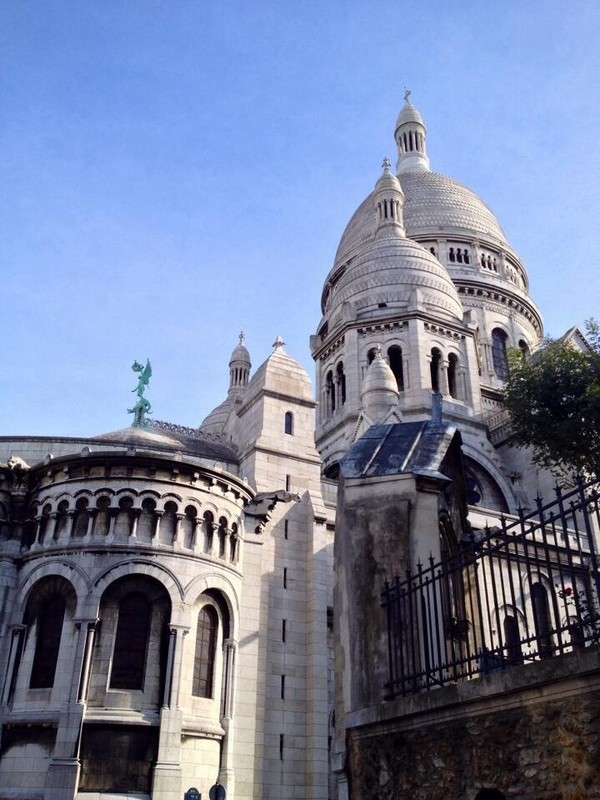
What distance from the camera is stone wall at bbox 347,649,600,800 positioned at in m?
6.95

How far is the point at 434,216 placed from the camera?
5438cm

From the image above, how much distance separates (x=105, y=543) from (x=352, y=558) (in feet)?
39.9

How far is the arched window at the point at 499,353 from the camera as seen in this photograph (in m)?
47.9

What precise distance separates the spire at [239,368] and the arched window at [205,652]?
2718 centimetres

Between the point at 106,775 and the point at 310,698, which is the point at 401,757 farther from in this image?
the point at 310,698

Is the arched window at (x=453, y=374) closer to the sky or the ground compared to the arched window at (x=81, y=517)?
closer to the sky

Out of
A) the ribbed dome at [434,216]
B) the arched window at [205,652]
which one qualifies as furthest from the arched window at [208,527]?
the ribbed dome at [434,216]

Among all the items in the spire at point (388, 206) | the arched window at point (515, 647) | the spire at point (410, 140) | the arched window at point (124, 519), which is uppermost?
the spire at point (410, 140)

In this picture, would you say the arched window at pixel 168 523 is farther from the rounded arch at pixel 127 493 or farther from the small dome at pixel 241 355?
the small dome at pixel 241 355

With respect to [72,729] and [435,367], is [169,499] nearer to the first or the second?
[72,729]

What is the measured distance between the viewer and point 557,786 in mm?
7133

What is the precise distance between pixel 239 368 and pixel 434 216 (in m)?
17.7

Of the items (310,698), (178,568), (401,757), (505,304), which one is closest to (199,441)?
(178,568)

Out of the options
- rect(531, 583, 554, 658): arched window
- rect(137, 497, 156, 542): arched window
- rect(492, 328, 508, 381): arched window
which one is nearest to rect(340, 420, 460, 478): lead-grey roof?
rect(531, 583, 554, 658): arched window
